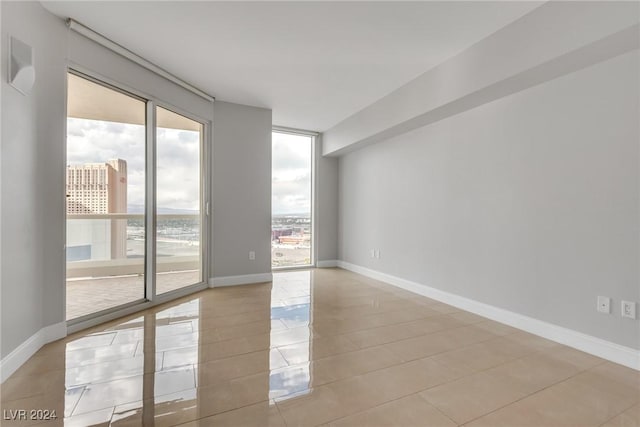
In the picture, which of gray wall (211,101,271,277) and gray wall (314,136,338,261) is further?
gray wall (314,136,338,261)

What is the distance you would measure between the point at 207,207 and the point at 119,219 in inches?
47.2

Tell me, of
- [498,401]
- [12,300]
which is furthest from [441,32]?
[12,300]

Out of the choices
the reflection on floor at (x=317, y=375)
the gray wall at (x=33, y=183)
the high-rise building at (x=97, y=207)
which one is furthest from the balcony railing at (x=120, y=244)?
the reflection on floor at (x=317, y=375)

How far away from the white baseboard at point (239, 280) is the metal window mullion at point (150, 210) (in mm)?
966

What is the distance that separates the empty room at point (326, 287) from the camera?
74.2 inches

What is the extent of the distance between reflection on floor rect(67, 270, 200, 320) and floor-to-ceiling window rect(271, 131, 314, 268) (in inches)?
92.9

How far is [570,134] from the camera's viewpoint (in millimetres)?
2549

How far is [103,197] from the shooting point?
3.12 meters

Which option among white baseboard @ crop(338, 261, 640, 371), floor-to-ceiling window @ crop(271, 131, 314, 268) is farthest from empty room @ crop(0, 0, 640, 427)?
floor-to-ceiling window @ crop(271, 131, 314, 268)

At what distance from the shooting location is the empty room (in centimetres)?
188

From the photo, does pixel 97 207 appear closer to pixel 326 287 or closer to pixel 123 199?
pixel 123 199

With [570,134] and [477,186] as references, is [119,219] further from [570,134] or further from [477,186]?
[570,134]

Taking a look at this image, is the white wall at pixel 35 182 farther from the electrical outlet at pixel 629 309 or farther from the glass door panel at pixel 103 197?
the electrical outlet at pixel 629 309

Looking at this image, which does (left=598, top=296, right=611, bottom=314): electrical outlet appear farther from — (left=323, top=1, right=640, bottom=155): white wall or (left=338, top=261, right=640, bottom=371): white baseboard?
(left=323, top=1, right=640, bottom=155): white wall
